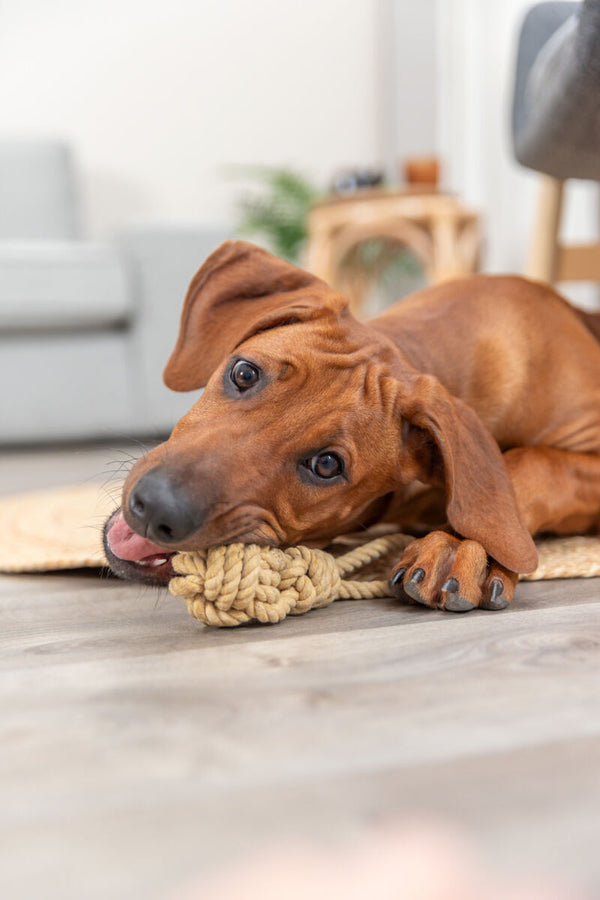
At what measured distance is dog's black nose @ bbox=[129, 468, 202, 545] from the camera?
1.17 m

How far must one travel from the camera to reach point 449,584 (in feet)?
4.27

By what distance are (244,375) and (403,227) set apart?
2864 millimetres

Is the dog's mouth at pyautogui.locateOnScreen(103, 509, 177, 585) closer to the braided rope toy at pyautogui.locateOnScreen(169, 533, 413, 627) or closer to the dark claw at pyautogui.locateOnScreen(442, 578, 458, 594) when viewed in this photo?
the braided rope toy at pyautogui.locateOnScreen(169, 533, 413, 627)

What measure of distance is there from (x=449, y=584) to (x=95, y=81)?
553 cm

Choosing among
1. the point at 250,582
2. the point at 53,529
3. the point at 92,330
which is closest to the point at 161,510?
the point at 250,582

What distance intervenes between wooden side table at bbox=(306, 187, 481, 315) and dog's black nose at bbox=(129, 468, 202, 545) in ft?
9.41

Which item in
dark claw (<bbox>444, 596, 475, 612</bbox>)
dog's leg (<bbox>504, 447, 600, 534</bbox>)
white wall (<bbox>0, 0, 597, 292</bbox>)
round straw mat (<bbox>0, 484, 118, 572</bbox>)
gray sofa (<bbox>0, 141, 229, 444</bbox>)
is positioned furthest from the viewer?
white wall (<bbox>0, 0, 597, 292</bbox>)

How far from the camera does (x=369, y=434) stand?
4.47 feet

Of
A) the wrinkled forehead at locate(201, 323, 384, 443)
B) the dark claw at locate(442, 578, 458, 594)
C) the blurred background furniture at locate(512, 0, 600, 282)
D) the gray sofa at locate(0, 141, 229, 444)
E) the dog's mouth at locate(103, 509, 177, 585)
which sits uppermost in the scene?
the blurred background furniture at locate(512, 0, 600, 282)

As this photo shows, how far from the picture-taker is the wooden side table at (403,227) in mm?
3926

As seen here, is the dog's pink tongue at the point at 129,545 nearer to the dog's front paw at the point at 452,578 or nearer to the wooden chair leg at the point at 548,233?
the dog's front paw at the point at 452,578

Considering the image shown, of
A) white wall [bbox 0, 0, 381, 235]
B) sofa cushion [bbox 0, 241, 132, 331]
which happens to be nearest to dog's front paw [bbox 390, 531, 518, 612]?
sofa cushion [bbox 0, 241, 132, 331]

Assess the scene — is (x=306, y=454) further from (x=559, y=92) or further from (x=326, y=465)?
(x=559, y=92)

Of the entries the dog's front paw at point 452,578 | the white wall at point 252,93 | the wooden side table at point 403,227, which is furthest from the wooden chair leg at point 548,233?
the white wall at point 252,93
